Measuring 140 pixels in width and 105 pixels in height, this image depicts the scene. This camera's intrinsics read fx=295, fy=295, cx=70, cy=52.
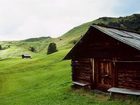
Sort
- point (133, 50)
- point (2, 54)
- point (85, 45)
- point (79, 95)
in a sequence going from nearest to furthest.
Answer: point (133, 50) < point (79, 95) < point (85, 45) < point (2, 54)

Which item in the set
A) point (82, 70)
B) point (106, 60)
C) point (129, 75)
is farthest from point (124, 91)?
point (82, 70)

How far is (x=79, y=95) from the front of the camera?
2786 centimetres

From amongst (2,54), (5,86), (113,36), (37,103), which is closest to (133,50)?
(113,36)

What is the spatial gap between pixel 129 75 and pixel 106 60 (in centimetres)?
305

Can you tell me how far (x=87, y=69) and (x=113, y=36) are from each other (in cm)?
633

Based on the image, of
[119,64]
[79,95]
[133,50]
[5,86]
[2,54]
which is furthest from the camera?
[2,54]

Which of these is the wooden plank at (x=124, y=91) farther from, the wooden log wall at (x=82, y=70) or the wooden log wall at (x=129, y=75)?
the wooden log wall at (x=82, y=70)

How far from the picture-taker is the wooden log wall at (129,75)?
23.9m

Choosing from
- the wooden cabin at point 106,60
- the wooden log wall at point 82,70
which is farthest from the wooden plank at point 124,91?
the wooden log wall at point 82,70

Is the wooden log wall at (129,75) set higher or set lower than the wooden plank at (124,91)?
higher

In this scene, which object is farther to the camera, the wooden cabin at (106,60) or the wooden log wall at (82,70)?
the wooden log wall at (82,70)

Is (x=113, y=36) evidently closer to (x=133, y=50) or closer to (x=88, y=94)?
(x=133, y=50)

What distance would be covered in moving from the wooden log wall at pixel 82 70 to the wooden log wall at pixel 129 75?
4.46m

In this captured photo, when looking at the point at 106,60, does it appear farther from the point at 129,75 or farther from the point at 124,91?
the point at 124,91
